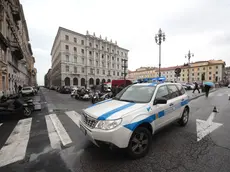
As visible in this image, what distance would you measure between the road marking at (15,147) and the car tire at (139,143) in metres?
2.67

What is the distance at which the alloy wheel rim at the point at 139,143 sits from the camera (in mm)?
2657

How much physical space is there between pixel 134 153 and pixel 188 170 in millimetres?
1090

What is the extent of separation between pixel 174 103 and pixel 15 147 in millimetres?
5088

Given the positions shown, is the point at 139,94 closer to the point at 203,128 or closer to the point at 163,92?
the point at 163,92

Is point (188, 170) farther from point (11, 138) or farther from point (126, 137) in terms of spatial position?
point (11, 138)

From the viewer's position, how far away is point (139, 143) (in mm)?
2734

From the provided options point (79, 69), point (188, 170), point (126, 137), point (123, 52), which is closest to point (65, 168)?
point (126, 137)

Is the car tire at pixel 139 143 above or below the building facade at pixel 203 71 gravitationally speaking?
below

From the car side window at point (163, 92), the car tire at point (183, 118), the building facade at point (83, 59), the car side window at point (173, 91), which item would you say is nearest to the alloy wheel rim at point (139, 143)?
the car side window at point (163, 92)

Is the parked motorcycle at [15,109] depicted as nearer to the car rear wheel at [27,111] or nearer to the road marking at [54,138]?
the car rear wheel at [27,111]

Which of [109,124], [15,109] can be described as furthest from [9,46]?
[109,124]

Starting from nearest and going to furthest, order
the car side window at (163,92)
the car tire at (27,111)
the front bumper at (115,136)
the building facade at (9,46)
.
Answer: the front bumper at (115,136)
the car side window at (163,92)
the car tire at (27,111)
the building facade at (9,46)

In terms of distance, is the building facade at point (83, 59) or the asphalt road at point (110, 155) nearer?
the asphalt road at point (110, 155)

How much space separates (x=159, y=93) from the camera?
11.5 ft
